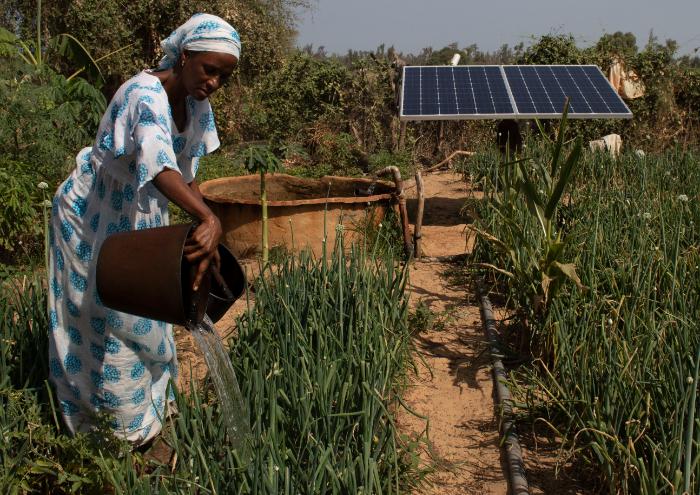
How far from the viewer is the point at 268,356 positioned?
285 centimetres

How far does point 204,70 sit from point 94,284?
828 millimetres

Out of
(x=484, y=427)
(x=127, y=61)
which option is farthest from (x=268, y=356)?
(x=127, y=61)

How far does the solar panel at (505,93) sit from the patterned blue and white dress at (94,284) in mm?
4626

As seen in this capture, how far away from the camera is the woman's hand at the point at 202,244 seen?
88.1 inches

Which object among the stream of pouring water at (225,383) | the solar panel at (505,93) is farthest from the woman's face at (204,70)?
the solar panel at (505,93)

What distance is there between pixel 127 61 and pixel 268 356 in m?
8.95

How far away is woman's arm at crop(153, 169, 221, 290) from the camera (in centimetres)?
224

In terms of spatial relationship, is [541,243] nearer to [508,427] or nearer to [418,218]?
[508,427]

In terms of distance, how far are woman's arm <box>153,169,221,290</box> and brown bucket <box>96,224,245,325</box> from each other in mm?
42

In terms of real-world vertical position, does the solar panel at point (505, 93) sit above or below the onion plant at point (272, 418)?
above

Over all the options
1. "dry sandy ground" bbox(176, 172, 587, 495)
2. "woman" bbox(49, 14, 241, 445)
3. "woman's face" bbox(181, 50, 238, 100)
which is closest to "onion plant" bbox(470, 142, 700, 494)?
"dry sandy ground" bbox(176, 172, 587, 495)

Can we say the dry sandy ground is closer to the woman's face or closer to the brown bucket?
the brown bucket

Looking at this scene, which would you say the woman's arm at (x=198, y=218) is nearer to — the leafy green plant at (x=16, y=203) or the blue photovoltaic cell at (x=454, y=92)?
the leafy green plant at (x=16, y=203)

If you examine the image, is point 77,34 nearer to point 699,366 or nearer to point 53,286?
point 53,286
